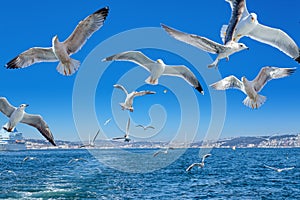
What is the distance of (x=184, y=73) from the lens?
10.8m

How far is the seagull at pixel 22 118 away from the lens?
10.2m

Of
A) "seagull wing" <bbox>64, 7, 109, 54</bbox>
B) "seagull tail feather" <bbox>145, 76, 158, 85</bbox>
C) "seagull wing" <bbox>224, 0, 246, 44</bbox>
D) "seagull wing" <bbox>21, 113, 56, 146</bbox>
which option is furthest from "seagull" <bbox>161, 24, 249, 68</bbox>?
"seagull wing" <bbox>21, 113, 56, 146</bbox>

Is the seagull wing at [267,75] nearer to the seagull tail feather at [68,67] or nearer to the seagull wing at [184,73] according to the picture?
the seagull wing at [184,73]

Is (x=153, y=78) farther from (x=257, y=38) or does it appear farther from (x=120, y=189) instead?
(x=120, y=189)

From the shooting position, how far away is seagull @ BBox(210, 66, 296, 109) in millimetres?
10352

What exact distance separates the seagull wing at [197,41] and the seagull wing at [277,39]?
1912 mm

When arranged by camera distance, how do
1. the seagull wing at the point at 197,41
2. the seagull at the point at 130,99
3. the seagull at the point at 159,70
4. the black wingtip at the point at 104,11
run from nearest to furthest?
the seagull wing at the point at 197,41
the black wingtip at the point at 104,11
the seagull at the point at 159,70
the seagull at the point at 130,99

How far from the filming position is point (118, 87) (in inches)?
516

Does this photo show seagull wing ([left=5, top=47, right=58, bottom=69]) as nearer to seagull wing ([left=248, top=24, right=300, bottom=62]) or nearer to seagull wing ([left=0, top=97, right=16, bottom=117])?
seagull wing ([left=0, top=97, right=16, bottom=117])

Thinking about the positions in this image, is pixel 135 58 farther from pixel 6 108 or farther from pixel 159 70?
pixel 6 108

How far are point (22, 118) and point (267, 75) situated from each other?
6146mm

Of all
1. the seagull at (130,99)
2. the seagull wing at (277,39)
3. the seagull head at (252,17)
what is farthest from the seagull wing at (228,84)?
the seagull head at (252,17)

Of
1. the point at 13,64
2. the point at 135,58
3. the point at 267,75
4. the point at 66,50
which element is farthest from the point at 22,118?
the point at 267,75

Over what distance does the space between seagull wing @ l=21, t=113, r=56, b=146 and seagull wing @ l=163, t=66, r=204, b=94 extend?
10.7 feet
